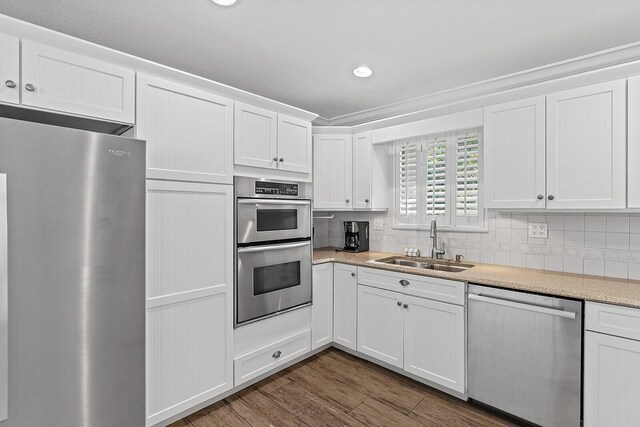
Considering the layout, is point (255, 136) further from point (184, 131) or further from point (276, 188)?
point (184, 131)

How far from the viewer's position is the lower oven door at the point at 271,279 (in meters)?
2.43

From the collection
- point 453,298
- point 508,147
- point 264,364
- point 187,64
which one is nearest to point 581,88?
point 508,147

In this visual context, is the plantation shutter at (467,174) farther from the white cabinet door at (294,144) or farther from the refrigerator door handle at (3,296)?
the refrigerator door handle at (3,296)

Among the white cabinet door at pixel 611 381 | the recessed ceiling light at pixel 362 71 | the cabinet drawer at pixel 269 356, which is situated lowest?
the cabinet drawer at pixel 269 356

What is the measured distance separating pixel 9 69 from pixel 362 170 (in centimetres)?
264

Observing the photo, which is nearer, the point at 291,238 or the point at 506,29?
the point at 506,29

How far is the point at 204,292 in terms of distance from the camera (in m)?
2.21

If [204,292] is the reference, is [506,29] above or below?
above

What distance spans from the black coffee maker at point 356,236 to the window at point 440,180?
14.9 inches

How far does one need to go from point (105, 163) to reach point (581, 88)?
2820 millimetres

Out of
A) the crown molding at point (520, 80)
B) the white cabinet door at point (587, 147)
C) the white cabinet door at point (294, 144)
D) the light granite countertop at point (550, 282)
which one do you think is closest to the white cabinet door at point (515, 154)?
the white cabinet door at point (587, 147)

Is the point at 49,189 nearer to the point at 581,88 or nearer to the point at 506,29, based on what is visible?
the point at 506,29

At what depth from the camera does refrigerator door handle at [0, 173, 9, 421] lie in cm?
135

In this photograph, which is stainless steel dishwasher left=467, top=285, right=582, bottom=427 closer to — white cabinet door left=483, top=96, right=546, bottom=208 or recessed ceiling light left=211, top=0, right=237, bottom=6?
white cabinet door left=483, top=96, right=546, bottom=208
